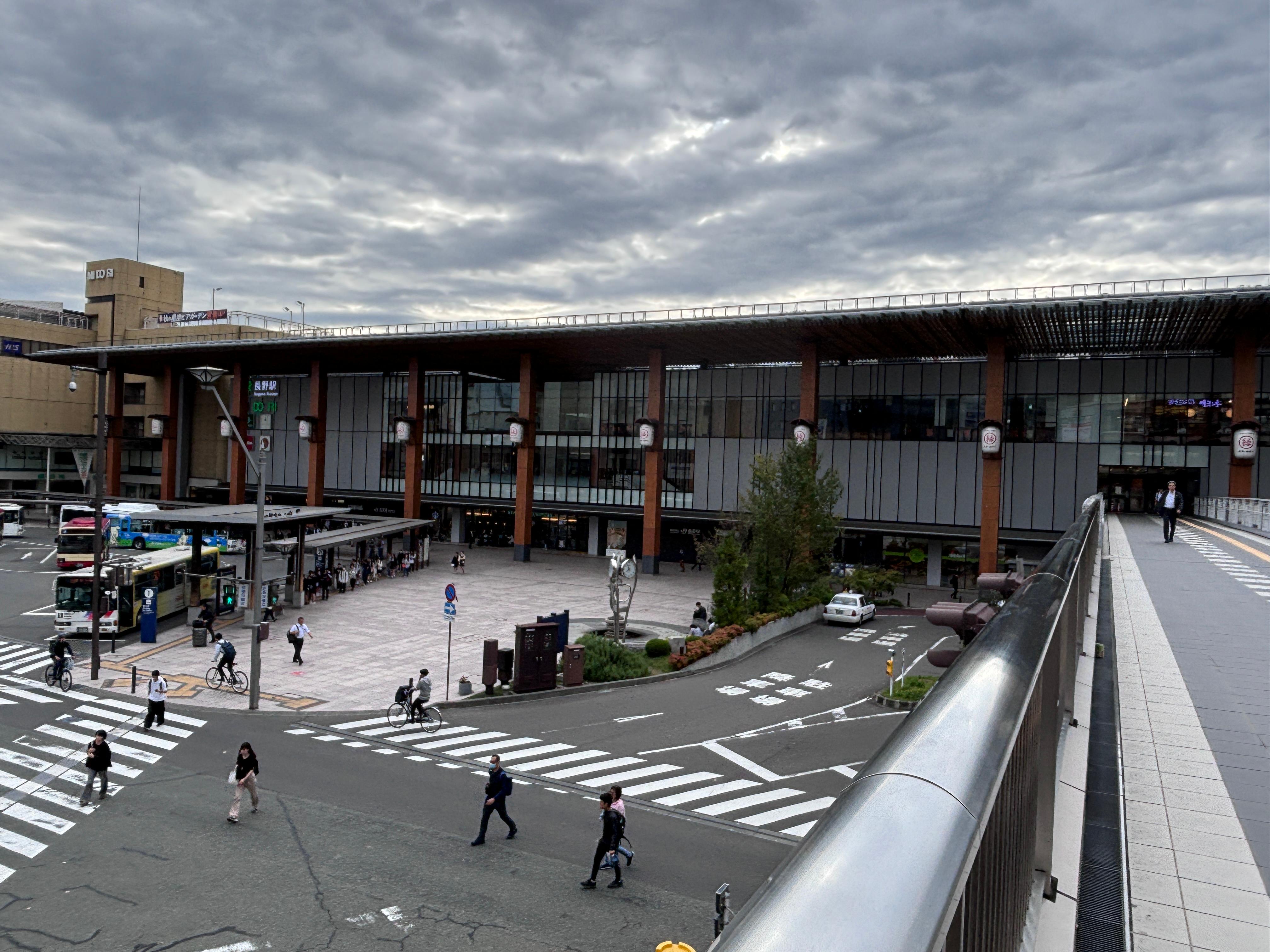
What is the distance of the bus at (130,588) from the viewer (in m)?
34.2

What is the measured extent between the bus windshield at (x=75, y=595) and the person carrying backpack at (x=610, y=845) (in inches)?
1127

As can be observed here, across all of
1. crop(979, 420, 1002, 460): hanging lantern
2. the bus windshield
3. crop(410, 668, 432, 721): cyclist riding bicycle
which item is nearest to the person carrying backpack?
crop(410, 668, 432, 721): cyclist riding bicycle

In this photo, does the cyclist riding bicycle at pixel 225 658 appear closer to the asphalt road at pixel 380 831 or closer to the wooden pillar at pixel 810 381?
the asphalt road at pixel 380 831

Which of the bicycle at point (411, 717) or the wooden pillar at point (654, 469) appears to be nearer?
the bicycle at point (411, 717)

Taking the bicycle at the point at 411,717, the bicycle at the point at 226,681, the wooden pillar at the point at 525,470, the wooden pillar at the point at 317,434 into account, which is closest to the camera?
the bicycle at the point at 411,717

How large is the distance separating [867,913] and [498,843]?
52.7 feet

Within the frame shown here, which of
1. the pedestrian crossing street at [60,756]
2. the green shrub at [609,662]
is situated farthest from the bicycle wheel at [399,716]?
the green shrub at [609,662]

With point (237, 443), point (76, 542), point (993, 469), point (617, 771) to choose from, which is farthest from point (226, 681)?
point (237, 443)

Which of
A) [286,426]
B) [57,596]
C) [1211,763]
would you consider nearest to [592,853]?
[1211,763]

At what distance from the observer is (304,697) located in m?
27.2

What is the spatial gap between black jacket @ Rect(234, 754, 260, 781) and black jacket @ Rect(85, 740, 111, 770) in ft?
9.97

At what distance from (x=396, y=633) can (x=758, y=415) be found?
113ft

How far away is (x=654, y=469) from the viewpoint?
2463 inches

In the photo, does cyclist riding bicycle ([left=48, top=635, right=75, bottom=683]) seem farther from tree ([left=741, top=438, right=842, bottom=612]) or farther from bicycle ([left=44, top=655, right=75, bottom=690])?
tree ([left=741, top=438, right=842, bottom=612])
